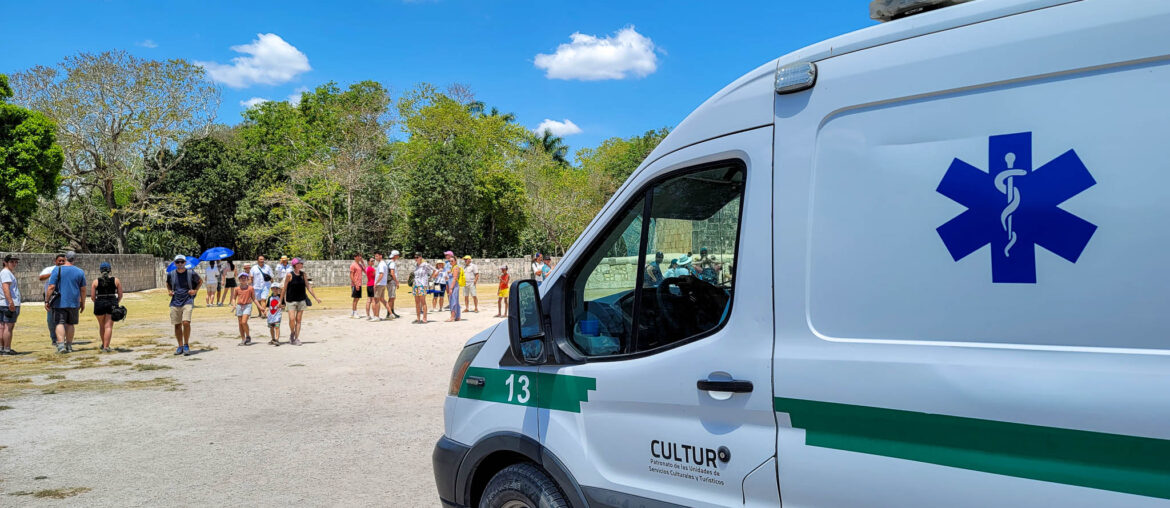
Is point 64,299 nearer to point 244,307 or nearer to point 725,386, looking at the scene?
point 244,307

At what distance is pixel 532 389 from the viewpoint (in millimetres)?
3117

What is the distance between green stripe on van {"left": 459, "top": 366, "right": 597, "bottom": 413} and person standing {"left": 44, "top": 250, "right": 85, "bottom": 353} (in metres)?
11.6

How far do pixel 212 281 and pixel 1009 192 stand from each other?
2599cm

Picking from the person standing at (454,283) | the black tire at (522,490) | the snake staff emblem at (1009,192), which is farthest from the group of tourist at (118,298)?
the snake staff emblem at (1009,192)

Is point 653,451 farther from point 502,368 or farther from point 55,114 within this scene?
point 55,114

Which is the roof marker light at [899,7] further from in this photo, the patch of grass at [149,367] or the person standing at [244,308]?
the person standing at [244,308]

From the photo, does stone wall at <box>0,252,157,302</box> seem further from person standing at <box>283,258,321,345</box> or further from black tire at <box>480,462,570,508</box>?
black tire at <box>480,462,570,508</box>

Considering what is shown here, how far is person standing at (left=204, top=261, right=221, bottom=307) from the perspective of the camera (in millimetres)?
24250

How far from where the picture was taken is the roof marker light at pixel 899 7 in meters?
2.27

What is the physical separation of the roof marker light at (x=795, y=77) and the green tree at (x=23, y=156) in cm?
3668

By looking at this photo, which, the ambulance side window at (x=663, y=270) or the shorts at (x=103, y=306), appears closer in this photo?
the ambulance side window at (x=663, y=270)

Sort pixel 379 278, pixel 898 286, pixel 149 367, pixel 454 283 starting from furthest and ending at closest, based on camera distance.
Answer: pixel 454 283 → pixel 379 278 → pixel 149 367 → pixel 898 286

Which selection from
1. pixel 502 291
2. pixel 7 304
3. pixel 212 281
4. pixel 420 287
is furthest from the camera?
pixel 212 281

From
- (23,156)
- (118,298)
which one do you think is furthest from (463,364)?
(23,156)
